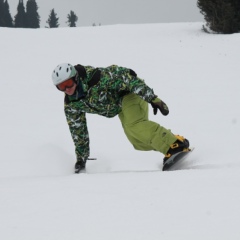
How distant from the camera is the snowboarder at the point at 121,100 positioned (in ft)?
12.7

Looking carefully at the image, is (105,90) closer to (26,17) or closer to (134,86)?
(134,86)

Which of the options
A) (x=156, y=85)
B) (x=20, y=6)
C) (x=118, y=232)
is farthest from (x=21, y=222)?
(x=20, y=6)

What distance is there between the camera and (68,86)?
3789 mm

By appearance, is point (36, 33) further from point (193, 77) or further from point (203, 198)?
point (203, 198)

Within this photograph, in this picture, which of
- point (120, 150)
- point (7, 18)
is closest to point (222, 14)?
point (120, 150)

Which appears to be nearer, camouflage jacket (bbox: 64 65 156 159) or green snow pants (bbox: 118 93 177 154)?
camouflage jacket (bbox: 64 65 156 159)

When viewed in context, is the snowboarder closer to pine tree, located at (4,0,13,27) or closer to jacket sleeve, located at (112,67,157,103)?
jacket sleeve, located at (112,67,157,103)

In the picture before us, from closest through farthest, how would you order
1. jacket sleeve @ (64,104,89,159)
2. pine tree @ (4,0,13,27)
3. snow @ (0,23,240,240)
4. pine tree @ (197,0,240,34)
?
1. snow @ (0,23,240,240)
2. jacket sleeve @ (64,104,89,159)
3. pine tree @ (197,0,240,34)
4. pine tree @ (4,0,13,27)

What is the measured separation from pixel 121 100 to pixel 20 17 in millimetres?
57531

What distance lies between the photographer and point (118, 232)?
192cm

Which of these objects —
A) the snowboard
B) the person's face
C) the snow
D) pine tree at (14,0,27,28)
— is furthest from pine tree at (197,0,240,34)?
pine tree at (14,0,27,28)

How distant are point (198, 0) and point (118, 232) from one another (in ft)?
48.2

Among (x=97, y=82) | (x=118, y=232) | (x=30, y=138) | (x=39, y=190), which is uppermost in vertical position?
(x=97, y=82)

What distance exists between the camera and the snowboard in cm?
396
